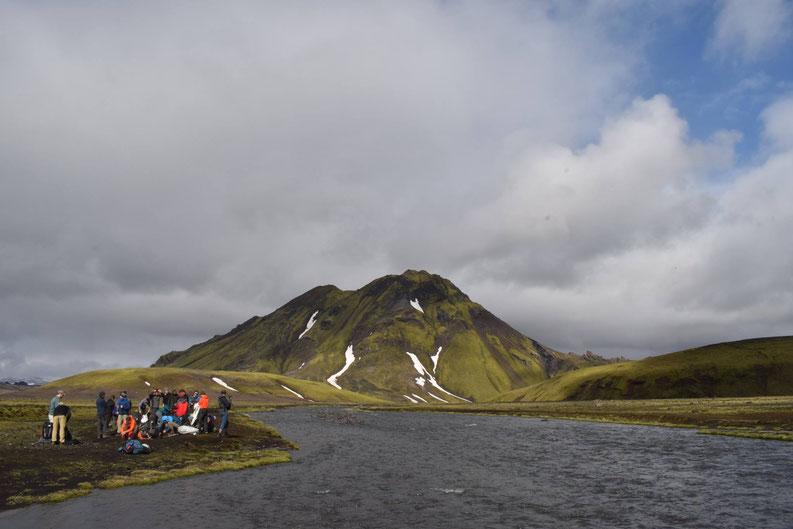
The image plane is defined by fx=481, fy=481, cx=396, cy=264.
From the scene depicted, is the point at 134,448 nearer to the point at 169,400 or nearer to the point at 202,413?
the point at 202,413

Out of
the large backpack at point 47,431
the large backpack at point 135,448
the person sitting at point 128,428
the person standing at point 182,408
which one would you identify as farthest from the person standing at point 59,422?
the person standing at point 182,408

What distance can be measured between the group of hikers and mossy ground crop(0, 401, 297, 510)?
1.35 meters

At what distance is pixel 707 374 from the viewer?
199 metres

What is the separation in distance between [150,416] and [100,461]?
589 inches

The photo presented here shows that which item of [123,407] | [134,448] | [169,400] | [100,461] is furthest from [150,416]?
[100,461]

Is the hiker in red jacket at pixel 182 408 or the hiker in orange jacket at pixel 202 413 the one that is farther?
the hiker in red jacket at pixel 182 408

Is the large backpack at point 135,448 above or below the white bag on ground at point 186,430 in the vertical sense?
above

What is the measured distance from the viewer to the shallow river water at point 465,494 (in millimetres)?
22672

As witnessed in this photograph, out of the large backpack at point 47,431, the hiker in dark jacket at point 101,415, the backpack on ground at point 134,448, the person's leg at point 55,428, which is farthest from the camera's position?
the hiker in dark jacket at point 101,415

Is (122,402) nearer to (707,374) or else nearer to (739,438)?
(739,438)

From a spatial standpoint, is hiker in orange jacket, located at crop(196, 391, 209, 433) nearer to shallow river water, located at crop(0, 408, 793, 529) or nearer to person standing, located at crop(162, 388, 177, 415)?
person standing, located at crop(162, 388, 177, 415)

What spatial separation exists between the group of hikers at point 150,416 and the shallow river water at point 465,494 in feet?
40.8

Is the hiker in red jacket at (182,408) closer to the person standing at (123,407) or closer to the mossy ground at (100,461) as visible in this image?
the mossy ground at (100,461)

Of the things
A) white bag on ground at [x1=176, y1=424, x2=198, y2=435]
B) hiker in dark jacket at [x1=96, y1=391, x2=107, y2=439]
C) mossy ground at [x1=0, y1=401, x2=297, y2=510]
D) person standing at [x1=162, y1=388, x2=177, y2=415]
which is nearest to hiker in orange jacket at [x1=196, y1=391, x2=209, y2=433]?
white bag on ground at [x1=176, y1=424, x2=198, y2=435]
